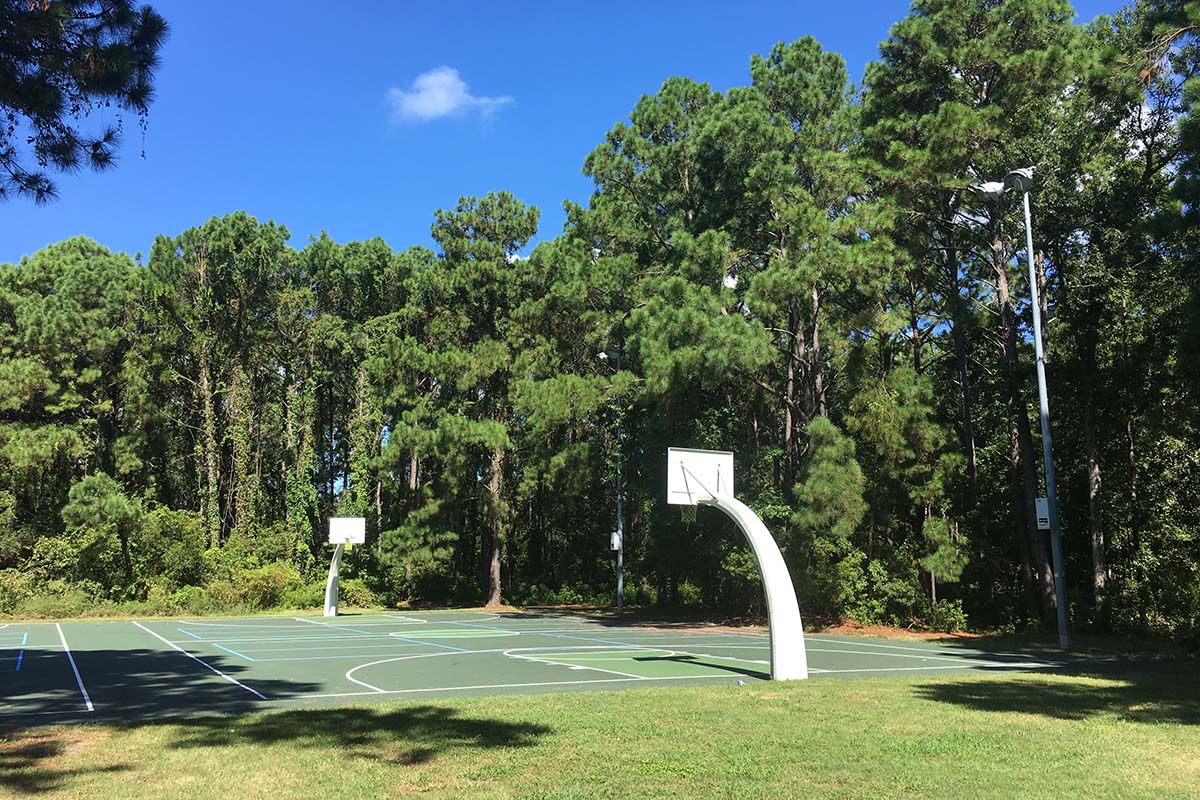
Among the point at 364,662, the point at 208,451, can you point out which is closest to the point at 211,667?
the point at 364,662

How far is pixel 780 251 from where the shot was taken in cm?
2544

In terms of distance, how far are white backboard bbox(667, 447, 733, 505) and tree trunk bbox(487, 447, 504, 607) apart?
20538mm

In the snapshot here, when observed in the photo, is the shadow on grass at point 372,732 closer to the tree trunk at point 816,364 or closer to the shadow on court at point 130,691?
the shadow on court at point 130,691

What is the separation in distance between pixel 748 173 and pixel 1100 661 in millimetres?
16992

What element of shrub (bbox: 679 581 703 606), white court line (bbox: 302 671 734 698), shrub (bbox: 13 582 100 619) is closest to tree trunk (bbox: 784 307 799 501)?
shrub (bbox: 679 581 703 606)

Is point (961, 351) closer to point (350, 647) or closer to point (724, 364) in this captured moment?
point (724, 364)

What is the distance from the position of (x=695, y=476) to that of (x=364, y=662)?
6.92 metres

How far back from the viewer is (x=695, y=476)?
13.8 meters

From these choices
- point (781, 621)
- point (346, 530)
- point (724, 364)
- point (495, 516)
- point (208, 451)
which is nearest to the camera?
point (781, 621)

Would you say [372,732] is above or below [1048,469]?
below

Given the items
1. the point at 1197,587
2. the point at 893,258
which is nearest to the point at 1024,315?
the point at 893,258

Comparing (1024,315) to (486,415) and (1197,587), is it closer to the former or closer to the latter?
(1197,587)

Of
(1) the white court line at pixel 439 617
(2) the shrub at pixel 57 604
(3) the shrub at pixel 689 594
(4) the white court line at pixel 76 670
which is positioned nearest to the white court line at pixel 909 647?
(1) the white court line at pixel 439 617

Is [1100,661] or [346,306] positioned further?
[346,306]
